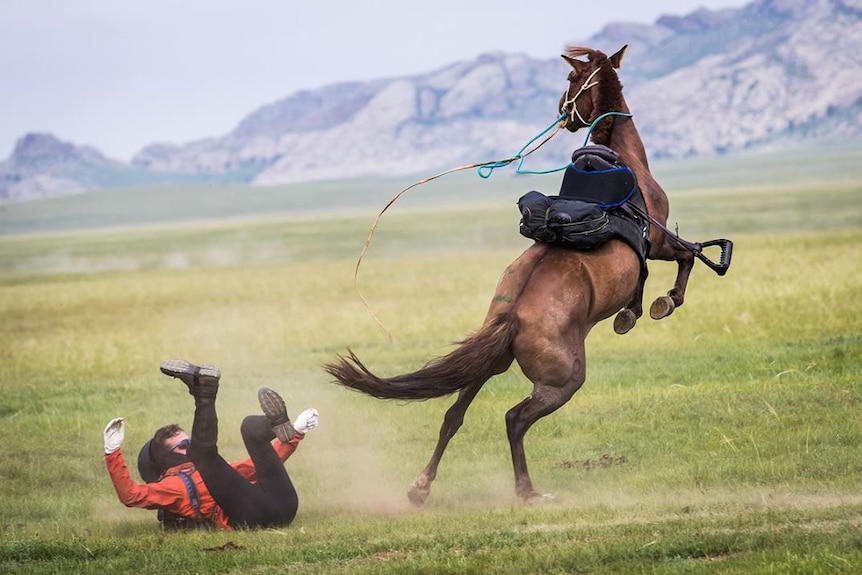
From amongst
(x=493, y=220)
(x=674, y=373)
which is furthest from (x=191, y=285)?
(x=493, y=220)

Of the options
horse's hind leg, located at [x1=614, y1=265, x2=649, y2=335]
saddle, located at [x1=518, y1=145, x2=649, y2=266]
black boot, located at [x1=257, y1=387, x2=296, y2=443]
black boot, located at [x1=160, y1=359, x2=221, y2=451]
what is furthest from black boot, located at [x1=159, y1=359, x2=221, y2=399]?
horse's hind leg, located at [x1=614, y1=265, x2=649, y2=335]

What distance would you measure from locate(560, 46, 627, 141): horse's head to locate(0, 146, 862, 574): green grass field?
123 inches

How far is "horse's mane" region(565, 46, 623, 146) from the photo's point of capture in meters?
10.8

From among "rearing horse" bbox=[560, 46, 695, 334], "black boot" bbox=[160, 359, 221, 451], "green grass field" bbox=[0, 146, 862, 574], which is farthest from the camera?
"rearing horse" bbox=[560, 46, 695, 334]

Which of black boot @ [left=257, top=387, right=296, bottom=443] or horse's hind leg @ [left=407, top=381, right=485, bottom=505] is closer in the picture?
black boot @ [left=257, top=387, right=296, bottom=443]

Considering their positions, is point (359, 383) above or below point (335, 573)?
above

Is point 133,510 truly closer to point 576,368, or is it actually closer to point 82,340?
point 576,368

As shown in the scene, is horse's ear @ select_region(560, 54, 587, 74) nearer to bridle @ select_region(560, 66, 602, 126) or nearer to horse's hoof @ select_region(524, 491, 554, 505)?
bridle @ select_region(560, 66, 602, 126)

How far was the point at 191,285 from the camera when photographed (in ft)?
126

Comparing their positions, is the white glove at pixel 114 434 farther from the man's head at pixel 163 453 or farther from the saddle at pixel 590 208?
the saddle at pixel 590 208

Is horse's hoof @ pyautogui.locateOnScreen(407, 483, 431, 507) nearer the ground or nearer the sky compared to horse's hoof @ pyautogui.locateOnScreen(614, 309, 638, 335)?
nearer the ground

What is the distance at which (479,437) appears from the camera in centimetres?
1307

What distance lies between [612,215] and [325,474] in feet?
13.0

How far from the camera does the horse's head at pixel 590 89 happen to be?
35.4 ft
